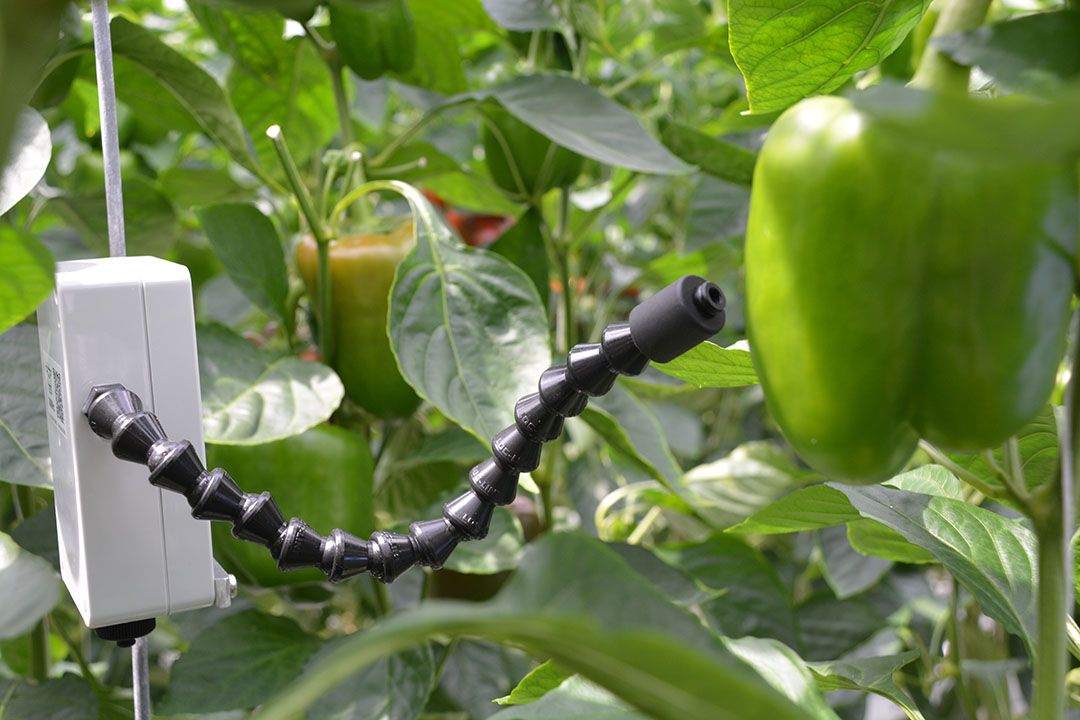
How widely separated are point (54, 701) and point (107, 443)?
0.29 metres

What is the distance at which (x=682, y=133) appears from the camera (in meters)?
0.75

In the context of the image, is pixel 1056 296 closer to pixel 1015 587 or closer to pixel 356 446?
pixel 1015 587

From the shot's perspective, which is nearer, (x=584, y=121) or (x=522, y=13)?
(x=584, y=121)

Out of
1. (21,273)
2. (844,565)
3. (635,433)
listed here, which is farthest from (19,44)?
(844,565)

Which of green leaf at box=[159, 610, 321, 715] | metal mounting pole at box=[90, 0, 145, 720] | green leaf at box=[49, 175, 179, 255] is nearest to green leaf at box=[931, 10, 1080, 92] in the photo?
metal mounting pole at box=[90, 0, 145, 720]

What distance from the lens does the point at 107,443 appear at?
0.39 m

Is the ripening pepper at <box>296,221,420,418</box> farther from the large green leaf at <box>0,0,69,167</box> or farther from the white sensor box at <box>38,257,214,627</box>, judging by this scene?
the large green leaf at <box>0,0,69,167</box>

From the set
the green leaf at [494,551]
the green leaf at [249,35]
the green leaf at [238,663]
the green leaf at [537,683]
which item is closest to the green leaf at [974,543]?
the green leaf at [537,683]

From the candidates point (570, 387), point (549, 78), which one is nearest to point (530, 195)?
point (549, 78)

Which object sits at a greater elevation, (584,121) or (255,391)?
(584,121)

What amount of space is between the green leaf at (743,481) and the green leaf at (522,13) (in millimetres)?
388

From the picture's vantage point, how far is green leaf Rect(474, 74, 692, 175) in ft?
2.16

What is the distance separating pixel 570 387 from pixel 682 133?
422 mm

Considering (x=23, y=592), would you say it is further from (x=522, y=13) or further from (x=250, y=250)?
(x=522, y=13)
